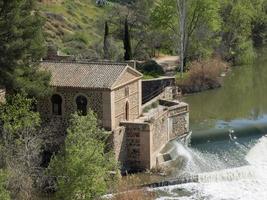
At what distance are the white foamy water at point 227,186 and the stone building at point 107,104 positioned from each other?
326cm

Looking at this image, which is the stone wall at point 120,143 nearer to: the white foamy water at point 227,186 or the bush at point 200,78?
the white foamy water at point 227,186

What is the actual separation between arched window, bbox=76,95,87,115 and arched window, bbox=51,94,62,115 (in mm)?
1245

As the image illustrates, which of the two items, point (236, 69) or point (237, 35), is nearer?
point (236, 69)

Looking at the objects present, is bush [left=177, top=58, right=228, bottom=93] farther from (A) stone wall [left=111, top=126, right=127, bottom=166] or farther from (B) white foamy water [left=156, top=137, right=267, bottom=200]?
(A) stone wall [left=111, top=126, right=127, bottom=166]

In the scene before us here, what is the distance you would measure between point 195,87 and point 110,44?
391 inches

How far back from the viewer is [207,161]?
38469 millimetres

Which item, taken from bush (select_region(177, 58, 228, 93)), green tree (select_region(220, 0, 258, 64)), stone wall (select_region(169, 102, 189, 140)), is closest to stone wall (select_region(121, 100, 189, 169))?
stone wall (select_region(169, 102, 189, 140))

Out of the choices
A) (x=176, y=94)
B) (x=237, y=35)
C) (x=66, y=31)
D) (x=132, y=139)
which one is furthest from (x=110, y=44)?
(x=132, y=139)

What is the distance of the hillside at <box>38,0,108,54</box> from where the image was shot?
7150 centimetres

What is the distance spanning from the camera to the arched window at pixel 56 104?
37312 millimetres

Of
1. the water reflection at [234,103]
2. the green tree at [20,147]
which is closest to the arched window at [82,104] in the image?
the green tree at [20,147]

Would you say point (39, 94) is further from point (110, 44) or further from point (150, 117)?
point (110, 44)

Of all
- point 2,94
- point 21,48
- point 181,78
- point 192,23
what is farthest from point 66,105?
point 192,23

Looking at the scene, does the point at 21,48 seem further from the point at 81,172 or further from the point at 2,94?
the point at 81,172
